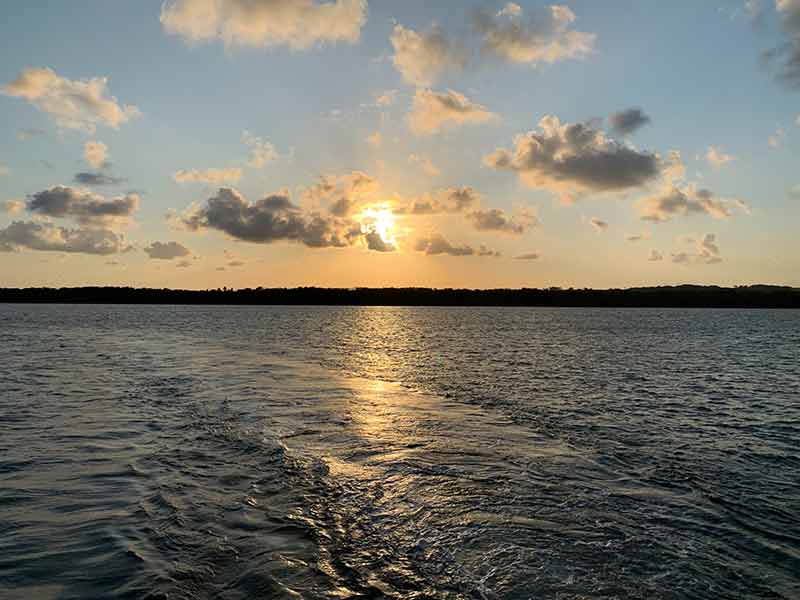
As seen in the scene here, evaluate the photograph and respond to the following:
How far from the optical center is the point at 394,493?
13.8m

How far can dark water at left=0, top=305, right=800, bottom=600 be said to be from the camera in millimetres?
9406

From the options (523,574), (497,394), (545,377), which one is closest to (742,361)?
(545,377)

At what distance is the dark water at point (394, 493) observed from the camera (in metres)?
9.41

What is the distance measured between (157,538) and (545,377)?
3107cm

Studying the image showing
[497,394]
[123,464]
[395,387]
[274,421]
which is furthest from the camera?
[395,387]

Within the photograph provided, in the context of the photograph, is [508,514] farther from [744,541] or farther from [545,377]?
[545,377]

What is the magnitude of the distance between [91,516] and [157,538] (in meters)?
2.15

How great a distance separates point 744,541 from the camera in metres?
11.4

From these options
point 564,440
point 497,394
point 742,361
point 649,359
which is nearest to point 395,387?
point 497,394

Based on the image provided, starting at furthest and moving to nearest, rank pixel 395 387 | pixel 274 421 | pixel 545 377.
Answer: pixel 545 377 < pixel 395 387 < pixel 274 421

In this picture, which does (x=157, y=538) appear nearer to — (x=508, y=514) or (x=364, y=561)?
(x=364, y=561)

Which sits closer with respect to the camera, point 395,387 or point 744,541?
point 744,541

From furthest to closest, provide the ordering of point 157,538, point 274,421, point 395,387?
1. point 395,387
2. point 274,421
3. point 157,538

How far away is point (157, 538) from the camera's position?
1060cm
